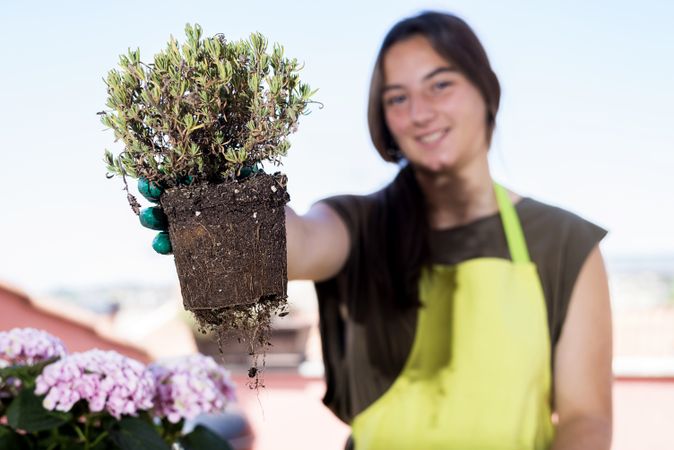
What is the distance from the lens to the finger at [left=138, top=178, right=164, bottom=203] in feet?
3.02

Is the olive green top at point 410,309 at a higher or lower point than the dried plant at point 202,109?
lower

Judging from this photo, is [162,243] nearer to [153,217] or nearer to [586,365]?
[153,217]

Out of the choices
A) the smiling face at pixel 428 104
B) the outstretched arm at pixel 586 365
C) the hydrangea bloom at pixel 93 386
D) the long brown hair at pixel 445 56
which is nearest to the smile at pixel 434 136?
the smiling face at pixel 428 104

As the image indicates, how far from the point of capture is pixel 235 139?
0.91 meters

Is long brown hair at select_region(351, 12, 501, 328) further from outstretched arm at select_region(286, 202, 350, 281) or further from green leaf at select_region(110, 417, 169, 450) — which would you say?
green leaf at select_region(110, 417, 169, 450)

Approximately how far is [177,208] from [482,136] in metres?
0.80

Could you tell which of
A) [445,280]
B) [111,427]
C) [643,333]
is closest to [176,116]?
[111,427]

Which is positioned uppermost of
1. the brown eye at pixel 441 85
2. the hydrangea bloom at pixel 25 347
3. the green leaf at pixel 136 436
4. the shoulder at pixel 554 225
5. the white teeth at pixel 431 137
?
the brown eye at pixel 441 85

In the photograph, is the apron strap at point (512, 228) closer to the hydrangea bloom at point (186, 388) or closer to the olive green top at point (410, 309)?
the olive green top at point (410, 309)

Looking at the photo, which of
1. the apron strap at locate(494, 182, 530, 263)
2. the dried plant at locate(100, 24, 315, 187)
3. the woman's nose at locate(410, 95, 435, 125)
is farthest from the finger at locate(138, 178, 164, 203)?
the apron strap at locate(494, 182, 530, 263)

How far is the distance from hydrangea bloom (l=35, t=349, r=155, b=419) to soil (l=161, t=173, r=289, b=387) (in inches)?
11.3

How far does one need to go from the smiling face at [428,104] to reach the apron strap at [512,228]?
17cm

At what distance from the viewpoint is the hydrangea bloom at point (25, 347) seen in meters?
1.26

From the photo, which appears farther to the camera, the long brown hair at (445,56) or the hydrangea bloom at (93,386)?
the long brown hair at (445,56)
